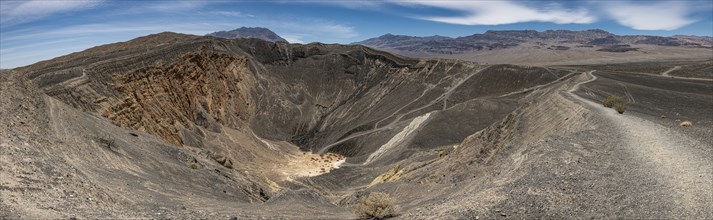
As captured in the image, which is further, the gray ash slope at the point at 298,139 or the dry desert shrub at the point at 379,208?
the dry desert shrub at the point at 379,208

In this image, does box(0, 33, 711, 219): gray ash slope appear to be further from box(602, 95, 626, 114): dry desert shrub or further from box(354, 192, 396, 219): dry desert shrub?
box(602, 95, 626, 114): dry desert shrub

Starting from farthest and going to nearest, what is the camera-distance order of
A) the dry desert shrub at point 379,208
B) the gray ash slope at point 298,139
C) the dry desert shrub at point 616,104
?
the dry desert shrub at point 616,104
the dry desert shrub at point 379,208
the gray ash slope at point 298,139

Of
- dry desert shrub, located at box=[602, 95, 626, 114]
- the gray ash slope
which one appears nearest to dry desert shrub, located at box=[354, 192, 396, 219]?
the gray ash slope

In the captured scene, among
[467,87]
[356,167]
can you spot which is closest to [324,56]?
[467,87]

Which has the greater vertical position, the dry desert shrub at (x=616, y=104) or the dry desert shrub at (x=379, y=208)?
the dry desert shrub at (x=616, y=104)

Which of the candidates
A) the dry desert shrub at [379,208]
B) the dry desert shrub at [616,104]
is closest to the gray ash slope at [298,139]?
the dry desert shrub at [379,208]

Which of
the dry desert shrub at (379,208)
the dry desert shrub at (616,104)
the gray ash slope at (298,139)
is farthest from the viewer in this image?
the dry desert shrub at (616,104)

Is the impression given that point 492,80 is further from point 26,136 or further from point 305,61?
point 26,136

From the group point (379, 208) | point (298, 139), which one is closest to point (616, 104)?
point (379, 208)

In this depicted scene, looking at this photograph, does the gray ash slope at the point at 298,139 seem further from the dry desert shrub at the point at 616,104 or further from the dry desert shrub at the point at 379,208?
the dry desert shrub at the point at 616,104
